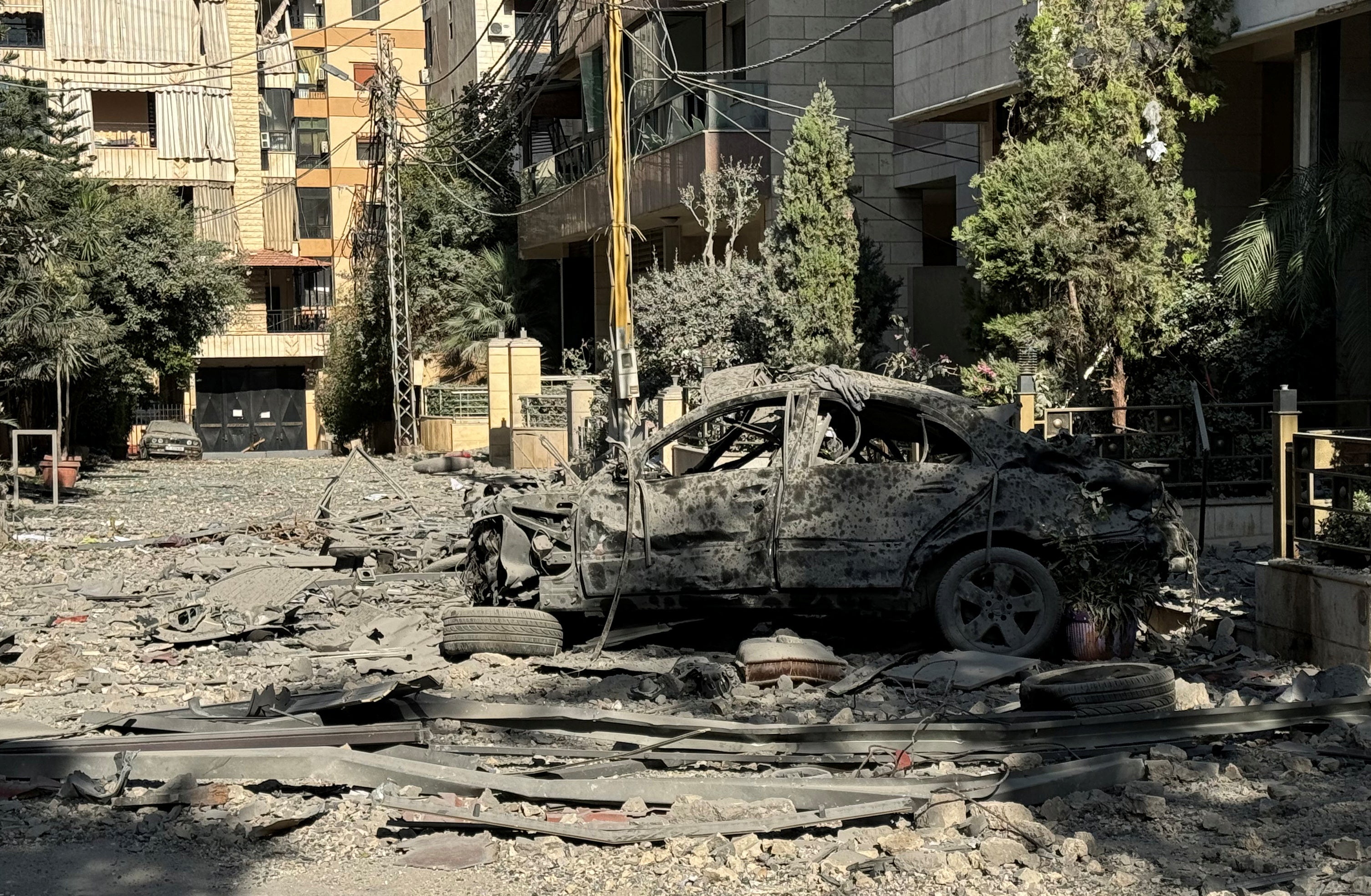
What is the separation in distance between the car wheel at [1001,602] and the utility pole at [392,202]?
30.9 metres

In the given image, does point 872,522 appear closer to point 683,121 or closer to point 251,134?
point 683,121

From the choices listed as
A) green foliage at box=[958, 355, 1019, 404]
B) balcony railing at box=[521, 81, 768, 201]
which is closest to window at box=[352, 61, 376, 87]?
balcony railing at box=[521, 81, 768, 201]

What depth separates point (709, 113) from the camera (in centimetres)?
2742

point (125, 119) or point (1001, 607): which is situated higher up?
point (125, 119)

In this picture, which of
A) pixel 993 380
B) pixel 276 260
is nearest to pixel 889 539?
pixel 993 380

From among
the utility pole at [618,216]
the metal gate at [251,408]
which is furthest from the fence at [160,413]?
the utility pole at [618,216]

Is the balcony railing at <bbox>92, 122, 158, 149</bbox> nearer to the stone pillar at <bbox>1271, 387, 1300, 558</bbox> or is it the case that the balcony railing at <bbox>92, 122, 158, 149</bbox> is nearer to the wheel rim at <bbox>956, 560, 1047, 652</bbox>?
the wheel rim at <bbox>956, 560, 1047, 652</bbox>

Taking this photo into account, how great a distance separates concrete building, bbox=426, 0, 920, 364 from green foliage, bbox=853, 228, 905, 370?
1666 millimetres

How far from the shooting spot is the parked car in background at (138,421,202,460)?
4291 cm

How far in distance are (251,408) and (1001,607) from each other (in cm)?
5544

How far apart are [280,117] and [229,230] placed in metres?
7.32

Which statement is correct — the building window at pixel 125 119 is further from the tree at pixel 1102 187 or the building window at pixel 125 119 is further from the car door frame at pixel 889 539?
the car door frame at pixel 889 539

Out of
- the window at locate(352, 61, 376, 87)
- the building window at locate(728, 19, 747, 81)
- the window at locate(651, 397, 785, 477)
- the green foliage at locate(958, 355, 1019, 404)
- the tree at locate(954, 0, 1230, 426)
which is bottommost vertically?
the window at locate(651, 397, 785, 477)

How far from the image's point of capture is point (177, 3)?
53938 mm
